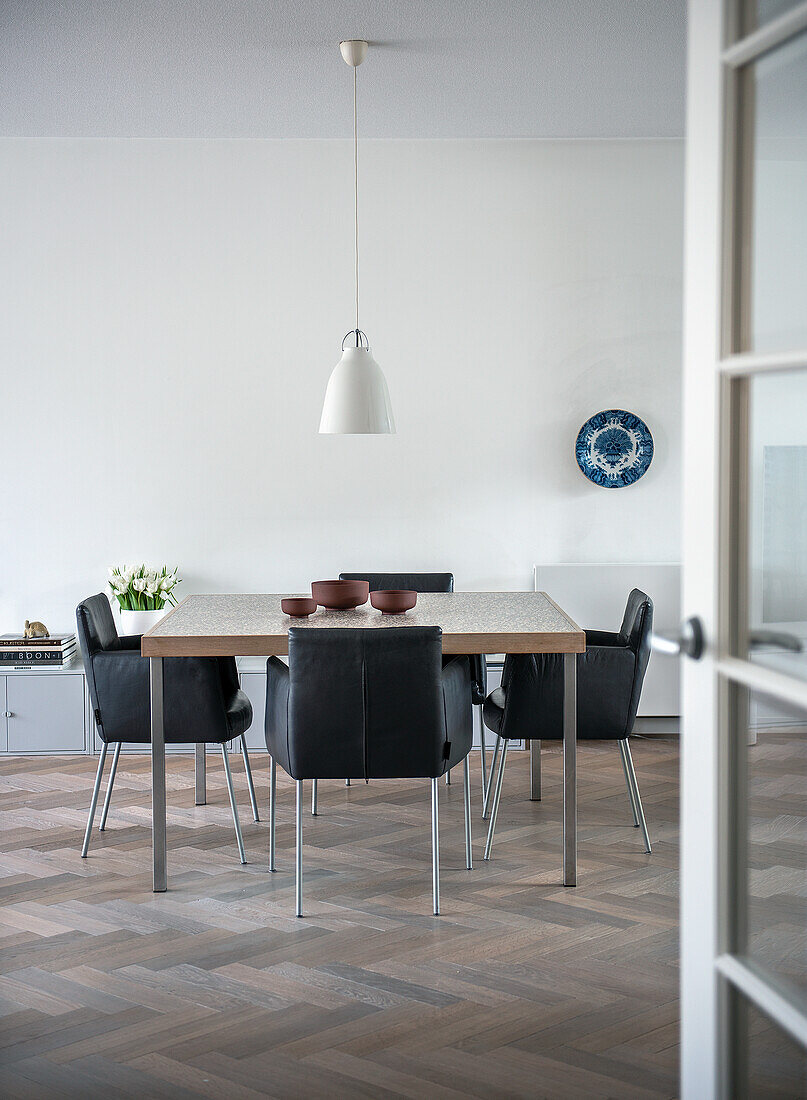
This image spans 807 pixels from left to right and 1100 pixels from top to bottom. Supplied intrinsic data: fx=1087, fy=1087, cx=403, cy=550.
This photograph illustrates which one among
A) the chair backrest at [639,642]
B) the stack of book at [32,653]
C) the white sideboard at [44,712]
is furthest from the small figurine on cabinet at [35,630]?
the chair backrest at [639,642]

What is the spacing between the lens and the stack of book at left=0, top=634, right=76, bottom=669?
4.95 m

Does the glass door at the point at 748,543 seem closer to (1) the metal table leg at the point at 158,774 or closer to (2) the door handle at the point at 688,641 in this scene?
(2) the door handle at the point at 688,641

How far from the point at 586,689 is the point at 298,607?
0.99 m

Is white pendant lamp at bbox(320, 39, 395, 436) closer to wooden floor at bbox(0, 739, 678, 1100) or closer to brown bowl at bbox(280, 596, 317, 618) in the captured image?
brown bowl at bbox(280, 596, 317, 618)

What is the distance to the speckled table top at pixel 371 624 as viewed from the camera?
3.21m

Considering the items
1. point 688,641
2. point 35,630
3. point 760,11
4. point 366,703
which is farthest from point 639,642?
point 35,630

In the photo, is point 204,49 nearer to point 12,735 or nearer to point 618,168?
point 618,168

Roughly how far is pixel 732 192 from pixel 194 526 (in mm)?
4219

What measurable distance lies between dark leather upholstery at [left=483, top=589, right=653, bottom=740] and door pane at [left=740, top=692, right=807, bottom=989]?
199 cm

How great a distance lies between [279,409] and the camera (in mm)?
5398

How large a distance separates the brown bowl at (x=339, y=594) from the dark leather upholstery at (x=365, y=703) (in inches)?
29.6

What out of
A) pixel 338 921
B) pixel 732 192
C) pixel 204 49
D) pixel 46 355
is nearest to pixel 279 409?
pixel 46 355

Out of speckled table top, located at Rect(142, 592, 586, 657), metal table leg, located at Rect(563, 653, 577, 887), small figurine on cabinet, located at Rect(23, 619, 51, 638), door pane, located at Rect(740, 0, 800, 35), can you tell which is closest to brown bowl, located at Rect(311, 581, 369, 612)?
speckled table top, located at Rect(142, 592, 586, 657)

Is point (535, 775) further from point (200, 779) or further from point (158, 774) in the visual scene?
point (158, 774)
